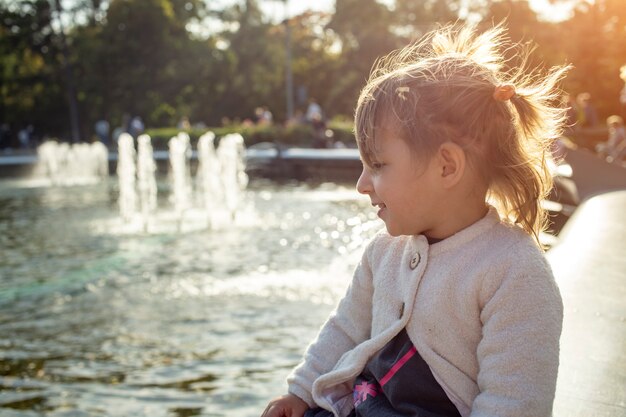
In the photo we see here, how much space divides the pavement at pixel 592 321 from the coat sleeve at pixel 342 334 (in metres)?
0.46

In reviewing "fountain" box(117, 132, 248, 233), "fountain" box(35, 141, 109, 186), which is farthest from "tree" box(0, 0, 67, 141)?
"fountain" box(117, 132, 248, 233)

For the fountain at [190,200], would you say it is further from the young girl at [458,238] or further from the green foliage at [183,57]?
the green foliage at [183,57]

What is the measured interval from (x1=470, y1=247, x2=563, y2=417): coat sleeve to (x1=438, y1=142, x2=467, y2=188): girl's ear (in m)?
0.20

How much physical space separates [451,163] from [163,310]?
14.1 feet

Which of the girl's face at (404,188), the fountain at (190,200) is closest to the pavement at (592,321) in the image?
the girl's face at (404,188)

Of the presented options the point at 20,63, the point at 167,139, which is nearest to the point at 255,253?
the point at 167,139

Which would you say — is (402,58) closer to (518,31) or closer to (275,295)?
(275,295)

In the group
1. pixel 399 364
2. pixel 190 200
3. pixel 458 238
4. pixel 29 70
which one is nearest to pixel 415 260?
pixel 458 238

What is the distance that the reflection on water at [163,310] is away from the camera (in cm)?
405

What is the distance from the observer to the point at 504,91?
64.6 inches

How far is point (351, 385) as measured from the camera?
73.4 inches

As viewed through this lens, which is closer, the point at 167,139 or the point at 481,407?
the point at 481,407

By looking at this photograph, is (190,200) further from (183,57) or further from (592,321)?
(183,57)

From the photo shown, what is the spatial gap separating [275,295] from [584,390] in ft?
13.4
